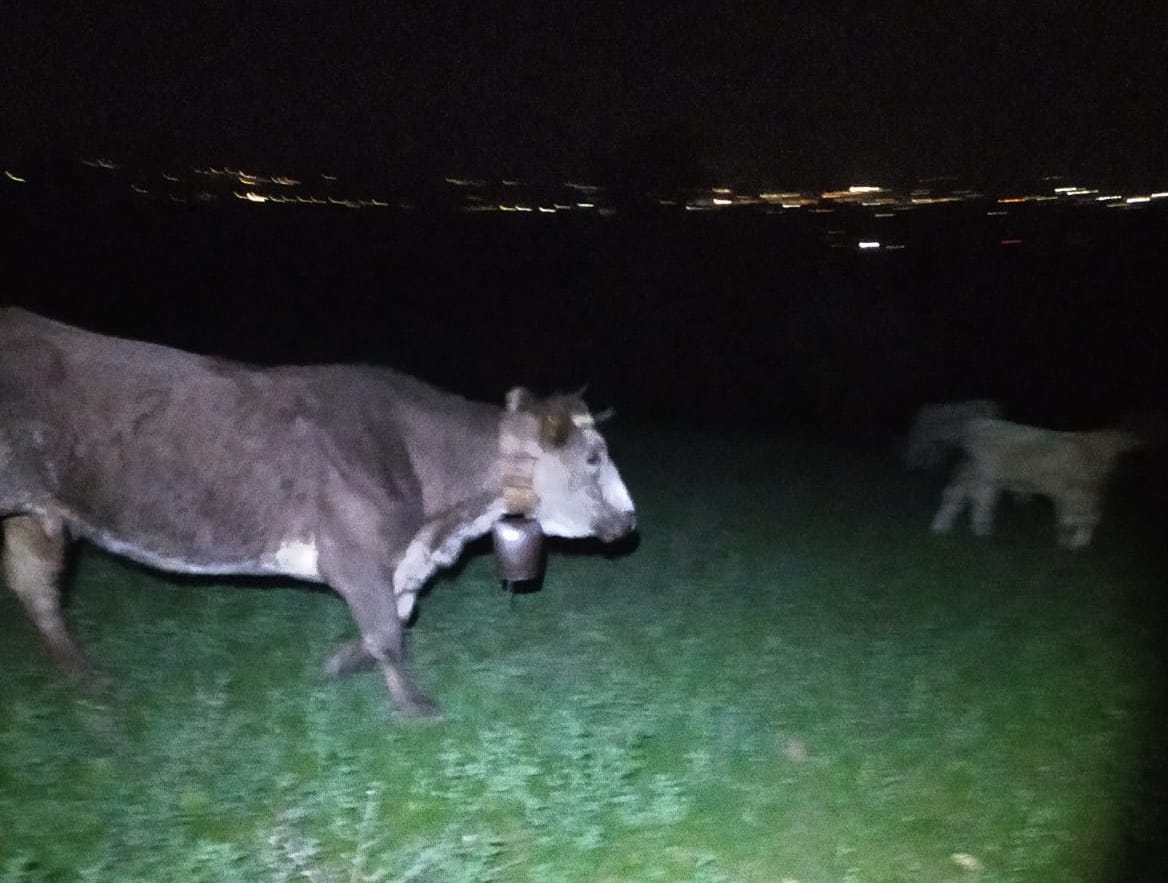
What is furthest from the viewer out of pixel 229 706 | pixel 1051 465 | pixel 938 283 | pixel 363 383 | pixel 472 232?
pixel 472 232

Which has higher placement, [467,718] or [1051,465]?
[1051,465]

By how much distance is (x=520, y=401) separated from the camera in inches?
277

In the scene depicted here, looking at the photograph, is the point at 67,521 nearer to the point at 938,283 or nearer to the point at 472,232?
the point at 938,283

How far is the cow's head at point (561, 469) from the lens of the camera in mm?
6898

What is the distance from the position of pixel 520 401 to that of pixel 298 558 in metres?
1.61

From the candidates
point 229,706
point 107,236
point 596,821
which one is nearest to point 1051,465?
point 596,821

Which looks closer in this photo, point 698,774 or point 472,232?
point 698,774

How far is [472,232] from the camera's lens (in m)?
37.0

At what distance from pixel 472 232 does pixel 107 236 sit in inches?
425

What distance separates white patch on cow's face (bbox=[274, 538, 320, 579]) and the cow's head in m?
1.22

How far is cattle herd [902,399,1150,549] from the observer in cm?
990

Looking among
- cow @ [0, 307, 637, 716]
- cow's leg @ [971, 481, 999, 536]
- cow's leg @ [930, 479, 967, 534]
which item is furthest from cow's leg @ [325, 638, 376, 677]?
cow's leg @ [971, 481, 999, 536]

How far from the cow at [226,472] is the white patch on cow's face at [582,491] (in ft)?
0.59

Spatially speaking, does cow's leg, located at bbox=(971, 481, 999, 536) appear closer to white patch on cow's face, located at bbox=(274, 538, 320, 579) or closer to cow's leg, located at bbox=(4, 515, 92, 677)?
white patch on cow's face, located at bbox=(274, 538, 320, 579)
